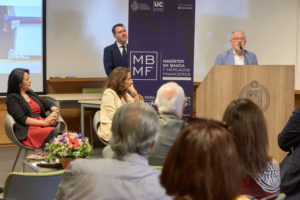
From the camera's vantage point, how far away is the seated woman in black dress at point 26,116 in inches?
214

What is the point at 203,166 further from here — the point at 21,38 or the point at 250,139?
the point at 21,38

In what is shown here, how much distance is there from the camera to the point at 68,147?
367 centimetres

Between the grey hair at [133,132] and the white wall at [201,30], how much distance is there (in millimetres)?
5840

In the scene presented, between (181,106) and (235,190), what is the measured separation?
2.24 metres

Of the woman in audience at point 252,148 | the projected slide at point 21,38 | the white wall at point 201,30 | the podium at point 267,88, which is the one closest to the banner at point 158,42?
the podium at point 267,88

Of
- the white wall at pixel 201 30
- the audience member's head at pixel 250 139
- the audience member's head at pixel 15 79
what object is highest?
the white wall at pixel 201 30

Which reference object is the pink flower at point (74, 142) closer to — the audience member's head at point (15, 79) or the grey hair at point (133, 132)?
the grey hair at point (133, 132)

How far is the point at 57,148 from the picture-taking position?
3676 millimetres

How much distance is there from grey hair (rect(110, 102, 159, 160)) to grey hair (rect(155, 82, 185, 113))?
4.28 feet

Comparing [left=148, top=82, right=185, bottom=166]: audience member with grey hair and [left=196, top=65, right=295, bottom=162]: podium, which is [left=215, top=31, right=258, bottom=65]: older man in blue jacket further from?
[left=148, top=82, right=185, bottom=166]: audience member with grey hair

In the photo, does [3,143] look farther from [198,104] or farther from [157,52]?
[198,104]

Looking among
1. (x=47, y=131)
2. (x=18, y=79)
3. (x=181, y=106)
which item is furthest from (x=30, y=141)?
(x=181, y=106)

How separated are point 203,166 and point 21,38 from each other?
668 cm

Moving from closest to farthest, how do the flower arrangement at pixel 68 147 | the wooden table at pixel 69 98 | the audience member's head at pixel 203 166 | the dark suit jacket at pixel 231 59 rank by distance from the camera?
the audience member's head at pixel 203 166 < the flower arrangement at pixel 68 147 < the dark suit jacket at pixel 231 59 < the wooden table at pixel 69 98
